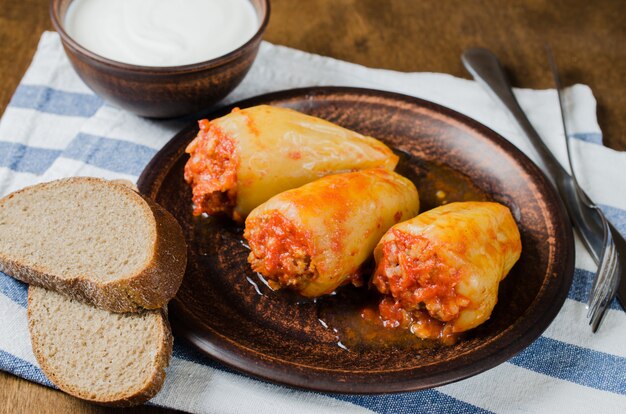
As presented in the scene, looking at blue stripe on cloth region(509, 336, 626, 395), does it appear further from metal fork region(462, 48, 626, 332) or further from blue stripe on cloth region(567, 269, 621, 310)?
blue stripe on cloth region(567, 269, 621, 310)

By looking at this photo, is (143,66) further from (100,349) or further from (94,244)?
(100,349)

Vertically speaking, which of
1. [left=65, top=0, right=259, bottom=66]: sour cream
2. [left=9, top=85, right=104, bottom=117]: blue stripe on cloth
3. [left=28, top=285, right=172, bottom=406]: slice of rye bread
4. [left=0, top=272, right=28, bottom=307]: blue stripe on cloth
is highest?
[left=65, top=0, right=259, bottom=66]: sour cream

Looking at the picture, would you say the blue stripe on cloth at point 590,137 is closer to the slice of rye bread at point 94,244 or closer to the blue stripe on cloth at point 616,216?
the blue stripe on cloth at point 616,216

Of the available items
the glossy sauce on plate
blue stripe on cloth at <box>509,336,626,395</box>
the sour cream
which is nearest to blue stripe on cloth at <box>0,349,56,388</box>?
the glossy sauce on plate

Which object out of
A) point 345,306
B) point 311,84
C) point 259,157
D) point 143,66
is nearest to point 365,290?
point 345,306

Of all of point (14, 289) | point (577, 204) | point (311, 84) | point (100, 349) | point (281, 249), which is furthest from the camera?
point (311, 84)

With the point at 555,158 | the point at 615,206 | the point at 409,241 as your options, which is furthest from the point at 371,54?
the point at 409,241
